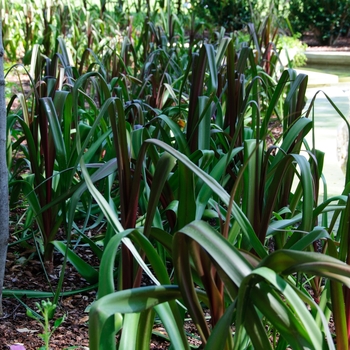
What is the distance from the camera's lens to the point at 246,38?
807 centimetres

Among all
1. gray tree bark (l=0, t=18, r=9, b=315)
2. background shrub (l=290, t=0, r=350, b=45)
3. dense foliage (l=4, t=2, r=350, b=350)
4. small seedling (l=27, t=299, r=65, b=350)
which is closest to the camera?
dense foliage (l=4, t=2, r=350, b=350)

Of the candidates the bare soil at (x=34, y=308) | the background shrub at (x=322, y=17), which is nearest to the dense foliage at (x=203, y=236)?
the bare soil at (x=34, y=308)

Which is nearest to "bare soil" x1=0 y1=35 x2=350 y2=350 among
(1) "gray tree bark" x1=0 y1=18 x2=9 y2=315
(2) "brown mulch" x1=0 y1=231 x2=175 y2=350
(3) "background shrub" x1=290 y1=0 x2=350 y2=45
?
(2) "brown mulch" x1=0 y1=231 x2=175 y2=350

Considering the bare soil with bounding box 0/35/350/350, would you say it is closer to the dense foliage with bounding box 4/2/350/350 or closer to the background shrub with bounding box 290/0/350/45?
the dense foliage with bounding box 4/2/350/350

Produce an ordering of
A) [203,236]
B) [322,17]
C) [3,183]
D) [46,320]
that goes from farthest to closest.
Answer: [322,17] → [3,183] → [46,320] → [203,236]

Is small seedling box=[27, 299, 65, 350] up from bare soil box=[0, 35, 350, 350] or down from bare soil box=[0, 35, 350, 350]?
up

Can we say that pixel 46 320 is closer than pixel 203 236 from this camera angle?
No

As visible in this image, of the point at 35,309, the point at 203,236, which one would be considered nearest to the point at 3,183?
the point at 35,309

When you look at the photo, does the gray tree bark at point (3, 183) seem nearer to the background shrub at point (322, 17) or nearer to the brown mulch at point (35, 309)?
the brown mulch at point (35, 309)

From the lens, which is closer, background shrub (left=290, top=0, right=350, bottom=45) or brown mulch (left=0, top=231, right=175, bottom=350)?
brown mulch (left=0, top=231, right=175, bottom=350)

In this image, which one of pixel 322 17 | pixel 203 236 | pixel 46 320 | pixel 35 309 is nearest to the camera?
pixel 203 236

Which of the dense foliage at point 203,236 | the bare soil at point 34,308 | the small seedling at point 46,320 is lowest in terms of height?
the bare soil at point 34,308

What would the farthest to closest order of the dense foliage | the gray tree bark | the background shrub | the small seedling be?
the background shrub, the gray tree bark, the small seedling, the dense foliage

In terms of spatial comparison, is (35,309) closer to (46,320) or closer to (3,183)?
(3,183)
